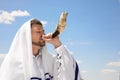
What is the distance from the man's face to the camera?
5.58 meters

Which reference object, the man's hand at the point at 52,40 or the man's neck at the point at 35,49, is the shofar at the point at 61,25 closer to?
the man's hand at the point at 52,40

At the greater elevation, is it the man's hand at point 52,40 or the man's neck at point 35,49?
the man's hand at point 52,40

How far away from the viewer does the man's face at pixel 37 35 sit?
18.3ft

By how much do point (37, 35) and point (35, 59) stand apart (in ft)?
1.29

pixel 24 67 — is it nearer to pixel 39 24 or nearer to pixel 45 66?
pixel 45 66

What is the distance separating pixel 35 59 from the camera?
18.4 feet

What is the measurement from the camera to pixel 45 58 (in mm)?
5699

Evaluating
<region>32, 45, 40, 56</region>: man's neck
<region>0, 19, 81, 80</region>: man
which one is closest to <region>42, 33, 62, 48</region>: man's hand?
<region>0, 19, 81, 80</region>: man

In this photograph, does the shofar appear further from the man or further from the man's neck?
the man's neck

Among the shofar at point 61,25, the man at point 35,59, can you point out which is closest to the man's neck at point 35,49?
the man at point 35,59

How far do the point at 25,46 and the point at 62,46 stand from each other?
0.62 m

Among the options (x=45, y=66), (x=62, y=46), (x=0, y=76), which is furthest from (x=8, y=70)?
(x=62, y=46)

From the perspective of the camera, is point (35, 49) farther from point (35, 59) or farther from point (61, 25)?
point (61, 25)

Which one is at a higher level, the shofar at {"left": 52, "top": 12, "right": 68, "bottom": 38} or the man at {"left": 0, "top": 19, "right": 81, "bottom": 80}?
the shofar at {"left": 52, "top": 12, "right": 68, "bottom": 38}
